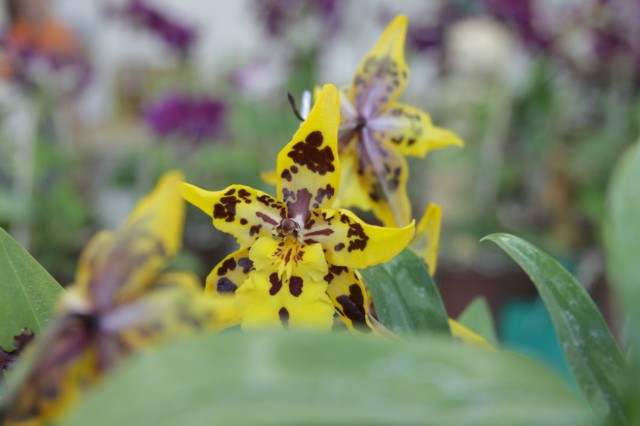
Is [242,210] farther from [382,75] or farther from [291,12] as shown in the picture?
[291,12]

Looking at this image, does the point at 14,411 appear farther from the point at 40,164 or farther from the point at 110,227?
the point at 110,227

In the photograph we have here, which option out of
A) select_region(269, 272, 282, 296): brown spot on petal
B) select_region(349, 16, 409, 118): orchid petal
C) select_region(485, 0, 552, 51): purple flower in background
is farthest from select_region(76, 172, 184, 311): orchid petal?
select_region(485, 0, 552, 51): purple flower in background

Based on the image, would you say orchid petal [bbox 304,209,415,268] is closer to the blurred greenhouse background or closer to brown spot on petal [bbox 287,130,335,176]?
brown spot on petal [bbox 287,130,335,176]

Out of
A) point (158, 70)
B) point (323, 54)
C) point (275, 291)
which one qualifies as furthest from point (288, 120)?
point (275, 291)

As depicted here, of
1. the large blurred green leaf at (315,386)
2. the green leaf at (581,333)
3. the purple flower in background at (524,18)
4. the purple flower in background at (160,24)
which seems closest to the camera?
the large blurred green leaf at (315,386)

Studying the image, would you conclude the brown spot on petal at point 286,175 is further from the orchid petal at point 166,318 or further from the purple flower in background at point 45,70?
the purple flower in background at point 45,70

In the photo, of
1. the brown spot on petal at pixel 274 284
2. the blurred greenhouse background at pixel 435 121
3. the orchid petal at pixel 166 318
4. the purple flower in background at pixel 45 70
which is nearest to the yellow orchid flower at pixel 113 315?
the orchid petal at pixel 166 318
